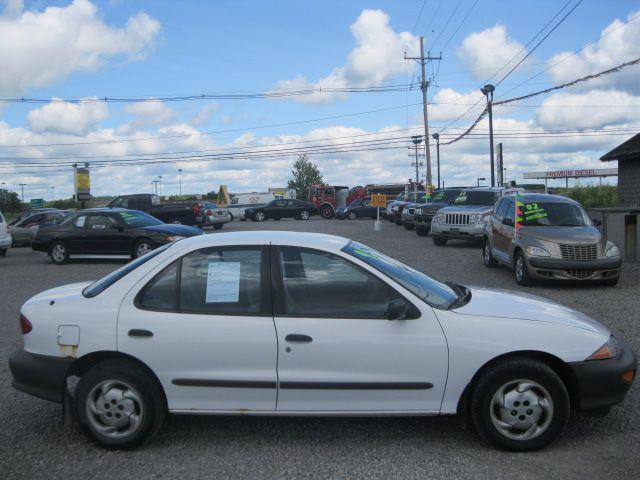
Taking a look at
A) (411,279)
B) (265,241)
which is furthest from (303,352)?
(411,279)

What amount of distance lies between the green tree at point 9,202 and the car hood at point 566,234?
7595cm

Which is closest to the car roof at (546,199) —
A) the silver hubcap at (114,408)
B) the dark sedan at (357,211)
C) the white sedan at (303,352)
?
the white sedan at (303,352)

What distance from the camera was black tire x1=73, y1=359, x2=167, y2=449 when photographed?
4.16m

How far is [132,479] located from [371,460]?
148 centimetres

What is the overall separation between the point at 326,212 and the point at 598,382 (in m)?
45.0

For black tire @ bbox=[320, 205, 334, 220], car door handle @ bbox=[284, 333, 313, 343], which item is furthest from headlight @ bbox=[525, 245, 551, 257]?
black tire @ bbox=[320, 205, 334, 220]

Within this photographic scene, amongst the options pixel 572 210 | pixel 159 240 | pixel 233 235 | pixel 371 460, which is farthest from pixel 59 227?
pixel 371 460

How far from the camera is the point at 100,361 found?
428 cm

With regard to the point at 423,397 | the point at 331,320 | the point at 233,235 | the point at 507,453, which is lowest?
the point at 507,453

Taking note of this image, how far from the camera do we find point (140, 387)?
4152 mm

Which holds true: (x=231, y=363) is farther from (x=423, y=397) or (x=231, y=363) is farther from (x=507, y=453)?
(x=507, y=453)

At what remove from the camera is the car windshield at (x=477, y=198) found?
66.0ft

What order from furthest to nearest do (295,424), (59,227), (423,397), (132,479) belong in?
1. (59,227)
2. (295,424)
3. (423,397)
4. (132,479)

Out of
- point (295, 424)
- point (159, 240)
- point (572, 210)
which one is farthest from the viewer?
point (159, 240)
